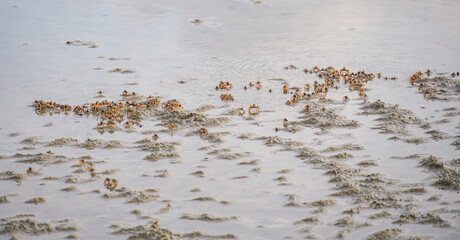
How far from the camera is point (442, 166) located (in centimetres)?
1026

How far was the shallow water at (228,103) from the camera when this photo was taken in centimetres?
897

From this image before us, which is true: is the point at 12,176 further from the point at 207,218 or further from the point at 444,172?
the point at 444,172

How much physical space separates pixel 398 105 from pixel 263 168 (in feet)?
16.7

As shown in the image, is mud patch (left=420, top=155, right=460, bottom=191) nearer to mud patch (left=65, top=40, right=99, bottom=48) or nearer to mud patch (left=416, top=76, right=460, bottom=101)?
mud patch (left=416, top=76, right=460, bottom=101)

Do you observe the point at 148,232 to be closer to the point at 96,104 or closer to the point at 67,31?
the point at 96,104

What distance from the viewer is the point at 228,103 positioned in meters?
14.4

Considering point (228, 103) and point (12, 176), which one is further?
point (228, 103)

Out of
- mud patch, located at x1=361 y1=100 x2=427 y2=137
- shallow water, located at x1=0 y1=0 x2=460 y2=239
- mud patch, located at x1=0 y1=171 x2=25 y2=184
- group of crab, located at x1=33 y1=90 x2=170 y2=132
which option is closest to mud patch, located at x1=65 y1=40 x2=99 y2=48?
shallow water, located at x1=0 y1=0 x2=460 y2=239

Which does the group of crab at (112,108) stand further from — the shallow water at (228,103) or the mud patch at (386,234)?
the mud patch at (386,234)

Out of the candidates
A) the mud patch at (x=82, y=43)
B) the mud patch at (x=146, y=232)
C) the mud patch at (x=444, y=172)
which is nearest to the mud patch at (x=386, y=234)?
the mud patch at (x=444, y=172)

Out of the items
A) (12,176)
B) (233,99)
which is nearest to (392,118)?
(233,99)

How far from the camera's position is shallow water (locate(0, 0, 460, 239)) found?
8.97 m

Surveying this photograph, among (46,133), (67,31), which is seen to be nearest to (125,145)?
(46,133)

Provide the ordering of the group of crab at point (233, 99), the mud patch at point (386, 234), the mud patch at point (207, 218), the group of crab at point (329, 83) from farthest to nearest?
the group of crab at point (329, 83)
the group of crab at point (233, 99)
the mud patch at point (207, 218)
the mud patch at point (386, 234)
